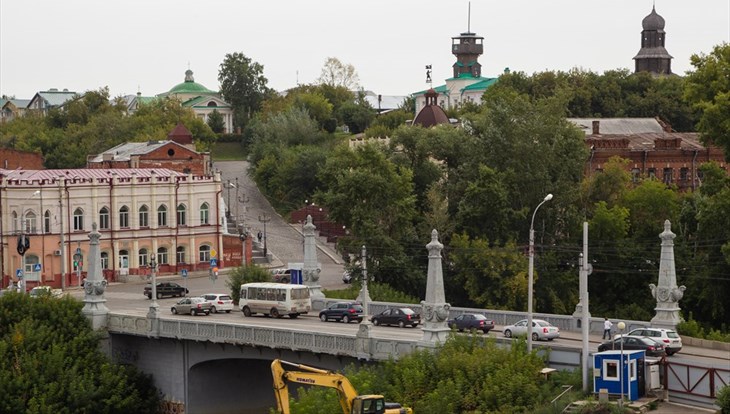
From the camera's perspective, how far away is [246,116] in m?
173

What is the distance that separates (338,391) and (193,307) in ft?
Result: 72.0

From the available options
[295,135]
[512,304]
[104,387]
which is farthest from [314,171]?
[104,387]

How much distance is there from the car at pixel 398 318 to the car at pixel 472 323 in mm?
1937

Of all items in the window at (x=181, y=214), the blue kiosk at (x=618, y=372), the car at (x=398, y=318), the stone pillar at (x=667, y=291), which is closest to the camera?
the blue kiosk at (x=618, y=372)

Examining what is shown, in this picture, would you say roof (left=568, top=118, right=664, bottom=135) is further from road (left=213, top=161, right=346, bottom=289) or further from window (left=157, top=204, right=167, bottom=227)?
window (left=157, top=204, right=167, bottom=227)

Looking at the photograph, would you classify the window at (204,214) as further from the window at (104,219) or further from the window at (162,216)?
the window at (104,219)

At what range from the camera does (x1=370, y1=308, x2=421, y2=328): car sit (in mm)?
57750

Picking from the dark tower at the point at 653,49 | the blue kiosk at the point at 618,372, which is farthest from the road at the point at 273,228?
the dark tower at the point at 653,49

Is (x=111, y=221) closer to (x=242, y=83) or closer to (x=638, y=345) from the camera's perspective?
(x=638, y=345)

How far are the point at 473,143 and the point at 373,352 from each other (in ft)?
118

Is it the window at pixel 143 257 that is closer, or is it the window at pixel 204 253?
the window at pixel 143 257

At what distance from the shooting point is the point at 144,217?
89.0 metres

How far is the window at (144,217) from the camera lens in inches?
3494

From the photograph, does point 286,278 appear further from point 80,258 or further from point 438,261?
point 438,261
